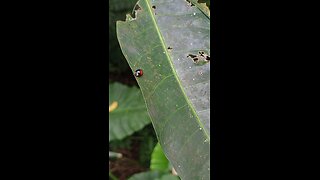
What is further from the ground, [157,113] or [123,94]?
[157,113]

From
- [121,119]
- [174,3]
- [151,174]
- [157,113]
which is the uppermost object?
[174,3]

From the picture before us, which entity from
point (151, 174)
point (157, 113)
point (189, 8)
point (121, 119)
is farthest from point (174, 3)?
point (121, 119)

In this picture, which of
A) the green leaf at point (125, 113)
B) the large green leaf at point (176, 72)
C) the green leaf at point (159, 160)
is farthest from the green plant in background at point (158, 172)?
the large green leaf at point (176, 72)

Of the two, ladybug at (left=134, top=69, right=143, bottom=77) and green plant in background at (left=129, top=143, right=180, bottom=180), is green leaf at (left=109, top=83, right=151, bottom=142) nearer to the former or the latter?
green plant in background at (left=129, top=143, right=180, bottom=180)

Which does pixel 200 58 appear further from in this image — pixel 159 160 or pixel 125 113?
pixel 125 113

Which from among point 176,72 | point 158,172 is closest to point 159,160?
point 158,172

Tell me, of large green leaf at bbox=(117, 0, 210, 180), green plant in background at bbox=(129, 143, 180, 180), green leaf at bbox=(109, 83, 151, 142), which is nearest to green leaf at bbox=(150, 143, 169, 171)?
green plant in background at bbox=(129, 143, 180, 180)
